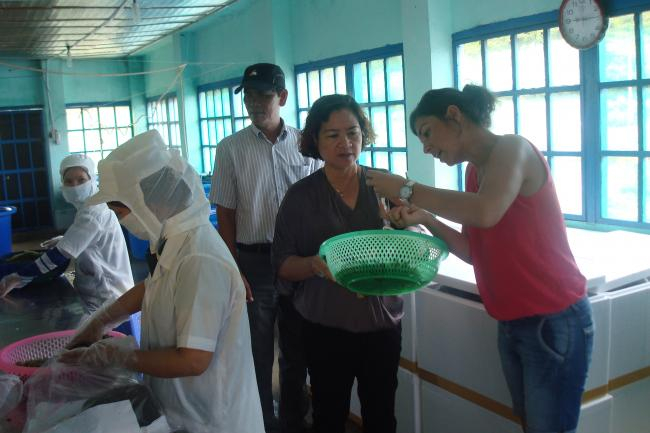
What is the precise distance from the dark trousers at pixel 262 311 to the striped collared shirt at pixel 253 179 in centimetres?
8

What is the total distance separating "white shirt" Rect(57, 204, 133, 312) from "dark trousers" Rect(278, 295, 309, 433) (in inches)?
31.9

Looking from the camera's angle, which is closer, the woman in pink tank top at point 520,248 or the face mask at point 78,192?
the woman in pink tank top at point 520,248

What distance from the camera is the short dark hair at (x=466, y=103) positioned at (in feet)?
4.95

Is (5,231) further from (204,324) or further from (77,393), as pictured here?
(204,324)

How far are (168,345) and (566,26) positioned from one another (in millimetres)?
2745

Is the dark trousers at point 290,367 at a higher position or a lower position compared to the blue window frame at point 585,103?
lower

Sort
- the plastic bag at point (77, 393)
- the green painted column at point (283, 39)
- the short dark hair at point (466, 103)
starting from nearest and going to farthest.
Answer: the plastic bag at point (77, 393) < the short dark hair at point (466, 103) < the green painted column at point (283, 39)

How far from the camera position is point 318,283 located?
1790 millimetres

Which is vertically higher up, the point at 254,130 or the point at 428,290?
the point at 254,130

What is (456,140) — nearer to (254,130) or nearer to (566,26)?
(254,130)

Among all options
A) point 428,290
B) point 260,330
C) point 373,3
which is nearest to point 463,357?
point 428,290

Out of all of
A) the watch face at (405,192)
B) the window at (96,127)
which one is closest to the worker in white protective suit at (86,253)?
the watch face at (405,192)

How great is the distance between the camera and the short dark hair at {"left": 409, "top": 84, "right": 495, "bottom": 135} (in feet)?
4.95

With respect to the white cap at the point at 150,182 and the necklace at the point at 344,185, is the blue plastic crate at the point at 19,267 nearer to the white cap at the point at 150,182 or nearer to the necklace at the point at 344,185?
the necklace at the point at 344,185
